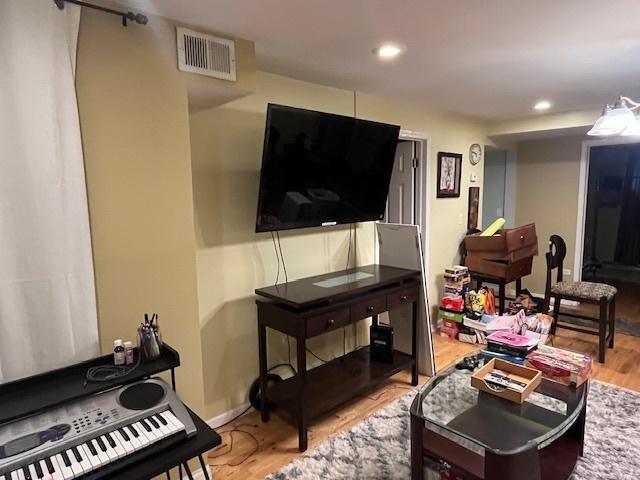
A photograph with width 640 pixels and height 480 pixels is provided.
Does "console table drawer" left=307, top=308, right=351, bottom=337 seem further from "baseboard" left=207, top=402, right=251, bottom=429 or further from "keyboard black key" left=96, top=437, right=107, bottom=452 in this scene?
"keyboard black key" left=96, top=437, right=107, bottom=452

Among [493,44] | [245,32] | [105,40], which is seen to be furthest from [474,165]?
[105,40]

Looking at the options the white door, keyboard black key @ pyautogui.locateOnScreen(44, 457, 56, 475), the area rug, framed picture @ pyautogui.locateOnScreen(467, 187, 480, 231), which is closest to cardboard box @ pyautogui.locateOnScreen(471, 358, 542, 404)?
the area rug

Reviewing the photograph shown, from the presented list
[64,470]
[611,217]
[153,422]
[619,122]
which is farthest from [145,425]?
[611,217]

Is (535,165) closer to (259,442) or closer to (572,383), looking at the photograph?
(572,383)

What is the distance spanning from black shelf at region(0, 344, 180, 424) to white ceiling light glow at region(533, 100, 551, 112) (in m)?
3.61

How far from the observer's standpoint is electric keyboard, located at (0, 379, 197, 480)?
3.73 ft

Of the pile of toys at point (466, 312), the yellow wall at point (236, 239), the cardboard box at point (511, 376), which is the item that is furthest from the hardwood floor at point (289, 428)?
the cardboard box at point (511, 376)

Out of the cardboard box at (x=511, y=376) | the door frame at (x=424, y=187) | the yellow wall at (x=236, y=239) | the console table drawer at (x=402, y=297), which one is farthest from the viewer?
the door frame at (x=424, y=187)

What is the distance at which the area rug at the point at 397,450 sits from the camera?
208cm

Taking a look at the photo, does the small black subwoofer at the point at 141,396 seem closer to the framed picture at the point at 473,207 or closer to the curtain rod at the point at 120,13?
the curtain rod at the point at 120,13

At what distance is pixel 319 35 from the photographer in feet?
6.48

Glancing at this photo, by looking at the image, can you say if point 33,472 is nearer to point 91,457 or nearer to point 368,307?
point 91,457

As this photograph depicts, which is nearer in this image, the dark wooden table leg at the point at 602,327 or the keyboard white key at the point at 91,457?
the keyboard white key at the point at 91,457

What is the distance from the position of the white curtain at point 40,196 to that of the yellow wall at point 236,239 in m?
0.84
